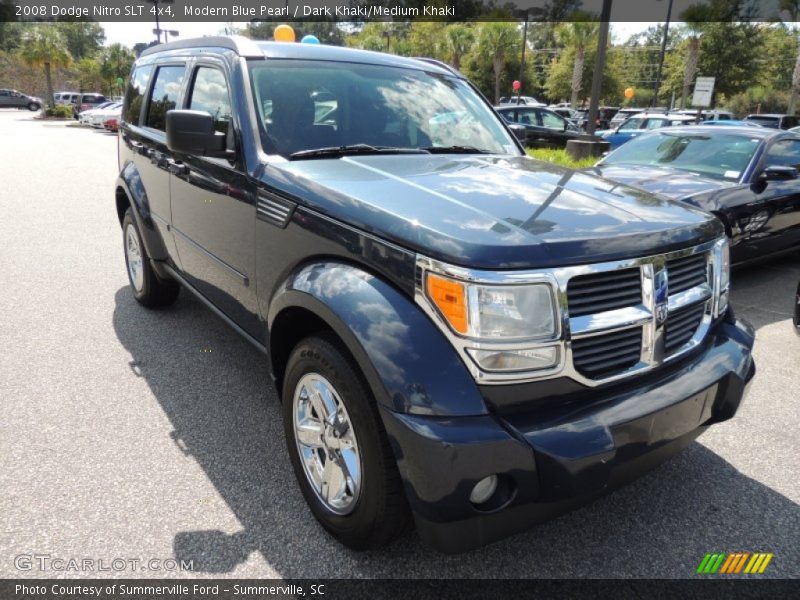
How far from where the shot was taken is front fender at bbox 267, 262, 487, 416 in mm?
1870

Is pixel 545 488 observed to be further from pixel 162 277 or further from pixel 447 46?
pixel 447 46

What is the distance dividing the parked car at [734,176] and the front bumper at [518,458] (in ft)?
13.3

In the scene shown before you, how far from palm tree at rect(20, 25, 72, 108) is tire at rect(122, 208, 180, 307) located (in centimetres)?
4843

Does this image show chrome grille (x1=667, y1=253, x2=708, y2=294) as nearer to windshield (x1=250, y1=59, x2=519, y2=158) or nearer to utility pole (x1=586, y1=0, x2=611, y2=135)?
windshield (x1=250, y1=59, x2=519, y2=158)

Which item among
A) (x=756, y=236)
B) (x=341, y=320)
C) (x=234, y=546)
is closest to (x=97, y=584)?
(x=234, y=546)

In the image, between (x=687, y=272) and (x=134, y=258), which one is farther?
(x=134, y=258)

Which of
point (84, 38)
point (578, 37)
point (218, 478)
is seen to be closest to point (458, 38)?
point (578, 37)

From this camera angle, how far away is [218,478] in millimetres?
2875

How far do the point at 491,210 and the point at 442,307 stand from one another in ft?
1.61

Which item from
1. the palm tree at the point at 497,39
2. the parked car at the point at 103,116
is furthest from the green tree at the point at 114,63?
the palm tree at the point at 497,39

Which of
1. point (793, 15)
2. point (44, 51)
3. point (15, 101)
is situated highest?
point (793, 15)

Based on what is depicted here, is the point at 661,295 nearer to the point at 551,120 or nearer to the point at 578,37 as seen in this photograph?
the point at 551,120

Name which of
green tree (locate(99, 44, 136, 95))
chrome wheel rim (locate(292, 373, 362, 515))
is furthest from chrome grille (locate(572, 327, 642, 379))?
green tree (locate(99, 44, 136, 95))

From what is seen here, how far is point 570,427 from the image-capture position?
6.31 ft
